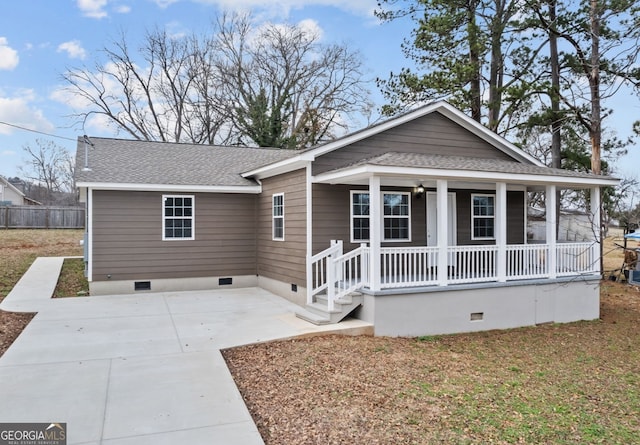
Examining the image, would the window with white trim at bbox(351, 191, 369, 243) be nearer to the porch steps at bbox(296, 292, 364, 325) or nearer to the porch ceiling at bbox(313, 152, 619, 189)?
the porch ceiling at bbox(313, 152, 619, 189)

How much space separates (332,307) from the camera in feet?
26.1

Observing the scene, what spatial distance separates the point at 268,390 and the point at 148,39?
29882 millimetres

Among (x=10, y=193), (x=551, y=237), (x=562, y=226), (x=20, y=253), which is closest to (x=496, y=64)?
(x=551, y=237)

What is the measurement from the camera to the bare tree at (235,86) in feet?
94.1

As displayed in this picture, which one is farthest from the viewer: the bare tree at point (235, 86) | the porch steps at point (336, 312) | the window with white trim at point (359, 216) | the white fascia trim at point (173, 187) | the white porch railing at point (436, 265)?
the bare tree at point (235, 86)

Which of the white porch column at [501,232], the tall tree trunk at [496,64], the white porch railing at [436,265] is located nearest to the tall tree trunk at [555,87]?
the tall tree trunk at [496,64]

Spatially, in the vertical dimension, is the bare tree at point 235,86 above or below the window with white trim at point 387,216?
above

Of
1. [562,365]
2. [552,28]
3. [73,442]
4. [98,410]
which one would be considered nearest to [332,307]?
[562,365]

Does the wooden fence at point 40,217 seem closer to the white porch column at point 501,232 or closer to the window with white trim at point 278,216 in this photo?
the window with white trim at point 278,216

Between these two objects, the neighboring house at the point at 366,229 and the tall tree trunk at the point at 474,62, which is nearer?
the neighboring house at the point at 366,229

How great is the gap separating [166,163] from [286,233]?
4610mm

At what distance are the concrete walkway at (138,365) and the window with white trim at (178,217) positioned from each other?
192 centimetres

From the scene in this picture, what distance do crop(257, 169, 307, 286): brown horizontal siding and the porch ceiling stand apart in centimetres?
84

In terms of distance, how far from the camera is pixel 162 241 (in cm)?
1132
